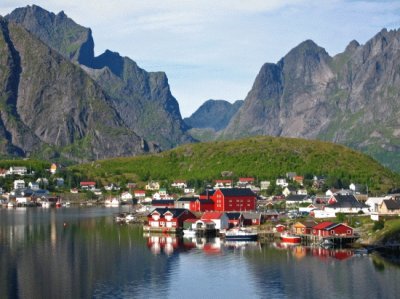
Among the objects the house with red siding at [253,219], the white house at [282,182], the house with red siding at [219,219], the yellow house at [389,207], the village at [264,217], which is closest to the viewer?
the village at [264,217]

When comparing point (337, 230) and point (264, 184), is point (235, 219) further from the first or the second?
point (264, 184)

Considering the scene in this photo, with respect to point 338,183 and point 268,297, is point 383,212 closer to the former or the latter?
point 268,297

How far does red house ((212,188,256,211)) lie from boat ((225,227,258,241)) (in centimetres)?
3302

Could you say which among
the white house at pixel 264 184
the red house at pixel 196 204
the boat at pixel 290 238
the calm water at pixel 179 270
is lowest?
the calm water at pixel 179 270

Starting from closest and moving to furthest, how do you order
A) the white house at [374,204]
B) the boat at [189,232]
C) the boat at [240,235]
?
the boat at [240,235] < the boat at [189,232] < the white house at [374,204]

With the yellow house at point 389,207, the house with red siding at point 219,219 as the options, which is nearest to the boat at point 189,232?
the house with red siding at point 219,219

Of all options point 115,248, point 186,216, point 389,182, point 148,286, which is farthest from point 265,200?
point 148,286

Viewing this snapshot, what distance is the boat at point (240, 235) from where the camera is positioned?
347 feet

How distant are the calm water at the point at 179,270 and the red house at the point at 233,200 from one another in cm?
3234

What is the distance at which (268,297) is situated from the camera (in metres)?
65.4

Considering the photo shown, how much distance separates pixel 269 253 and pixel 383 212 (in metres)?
29.1

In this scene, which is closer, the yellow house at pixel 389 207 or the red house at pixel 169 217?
the yellow house at pixel 389 207

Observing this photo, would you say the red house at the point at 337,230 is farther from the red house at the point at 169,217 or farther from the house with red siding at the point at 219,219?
the red house at the point at 169,217

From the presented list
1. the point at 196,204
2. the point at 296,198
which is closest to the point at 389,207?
the point at 196,204
